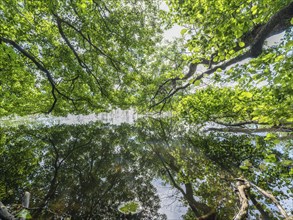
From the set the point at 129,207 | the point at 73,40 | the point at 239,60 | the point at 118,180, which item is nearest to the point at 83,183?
the point at 118,180

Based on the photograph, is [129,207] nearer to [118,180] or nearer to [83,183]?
[118,180]

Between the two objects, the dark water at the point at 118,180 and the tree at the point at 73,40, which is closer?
the dark water at the point at 118,180

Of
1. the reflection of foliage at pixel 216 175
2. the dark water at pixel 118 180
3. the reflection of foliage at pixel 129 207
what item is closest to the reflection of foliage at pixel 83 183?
the dark water at pixel 118 180

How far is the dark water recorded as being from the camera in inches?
202

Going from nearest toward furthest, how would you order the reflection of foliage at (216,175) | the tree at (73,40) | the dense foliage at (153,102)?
the dense foliage at (153,102) < the reflection of foliage at (216,175) < the tree at (73,40)

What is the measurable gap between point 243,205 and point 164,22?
16216 mm

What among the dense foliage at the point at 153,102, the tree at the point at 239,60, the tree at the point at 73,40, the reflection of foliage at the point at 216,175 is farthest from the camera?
the tree at the point at 73,40

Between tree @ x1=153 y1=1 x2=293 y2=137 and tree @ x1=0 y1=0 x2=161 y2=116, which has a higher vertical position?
tree @ x1=0 y1=0 x2=161 y2=116

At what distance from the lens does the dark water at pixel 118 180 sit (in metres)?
5.12

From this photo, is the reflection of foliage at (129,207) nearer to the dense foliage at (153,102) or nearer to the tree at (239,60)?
the dense foliage at (153,102)

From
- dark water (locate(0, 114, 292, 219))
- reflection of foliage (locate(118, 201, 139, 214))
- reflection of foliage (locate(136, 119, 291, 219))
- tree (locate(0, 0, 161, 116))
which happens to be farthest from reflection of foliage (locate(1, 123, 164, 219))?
tree (locate(0, 0, 161, 116))

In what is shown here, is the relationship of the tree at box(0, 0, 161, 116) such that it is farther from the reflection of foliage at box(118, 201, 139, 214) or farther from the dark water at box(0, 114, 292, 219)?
the reflection of foliage at box(118, 201, 139, 214)

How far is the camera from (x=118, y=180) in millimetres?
6977

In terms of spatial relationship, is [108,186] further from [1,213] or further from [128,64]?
[128,64]
